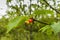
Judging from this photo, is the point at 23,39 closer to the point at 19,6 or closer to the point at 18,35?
the point at 18,35

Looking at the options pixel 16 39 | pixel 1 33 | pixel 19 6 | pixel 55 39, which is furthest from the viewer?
pixel 1 33

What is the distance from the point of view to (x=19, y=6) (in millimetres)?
4867

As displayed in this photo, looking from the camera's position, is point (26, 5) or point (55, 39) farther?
point (55, 39)

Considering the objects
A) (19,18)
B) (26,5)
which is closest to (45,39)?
(26,5)

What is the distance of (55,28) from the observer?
1.80ft

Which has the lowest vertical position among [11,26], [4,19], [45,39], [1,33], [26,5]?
[1,33]

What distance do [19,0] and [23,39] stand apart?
2615mm

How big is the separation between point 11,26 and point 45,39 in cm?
698

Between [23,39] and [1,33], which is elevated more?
[23,39]

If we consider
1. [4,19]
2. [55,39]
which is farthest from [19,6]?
[55,39]

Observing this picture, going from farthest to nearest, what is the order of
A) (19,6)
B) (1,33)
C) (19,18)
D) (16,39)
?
(1,33) < (16,39) < (19,6) < (19,18)

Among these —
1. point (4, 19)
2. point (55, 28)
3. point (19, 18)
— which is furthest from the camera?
point (4, 19)

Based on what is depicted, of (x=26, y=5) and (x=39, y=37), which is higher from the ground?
(x=26, y=5)

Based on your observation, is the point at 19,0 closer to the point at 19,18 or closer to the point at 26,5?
the point at 26,5
